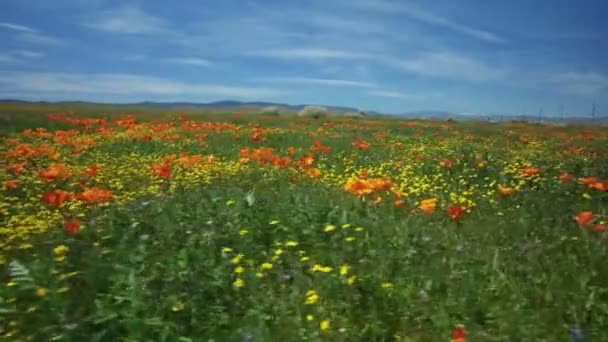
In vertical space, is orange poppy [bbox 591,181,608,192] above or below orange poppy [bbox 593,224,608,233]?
above

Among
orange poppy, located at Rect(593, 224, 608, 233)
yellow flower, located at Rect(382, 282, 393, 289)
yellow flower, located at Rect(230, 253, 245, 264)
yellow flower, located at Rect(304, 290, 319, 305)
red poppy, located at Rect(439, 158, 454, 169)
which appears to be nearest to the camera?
yellow flower, located at Rect(304, 290, 319, 305)

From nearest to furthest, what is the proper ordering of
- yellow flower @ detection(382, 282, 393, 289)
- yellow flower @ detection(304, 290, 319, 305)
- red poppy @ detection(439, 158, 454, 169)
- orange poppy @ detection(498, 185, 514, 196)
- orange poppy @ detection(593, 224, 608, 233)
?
yellow flower @ detection(304, 290, 319, 305) → yellow flower @ detection(382, 282, 393, 289) → orange poppy @ detection(593, 224, 608, 233) → orange poppy @ detection(498, 185, 514, 196) → red poppy @ detection(439, 158, 454, 169)

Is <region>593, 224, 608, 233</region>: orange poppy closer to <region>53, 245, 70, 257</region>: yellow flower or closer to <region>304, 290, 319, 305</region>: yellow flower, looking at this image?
<region>304, 290, 319, 305</region>: yellow flower

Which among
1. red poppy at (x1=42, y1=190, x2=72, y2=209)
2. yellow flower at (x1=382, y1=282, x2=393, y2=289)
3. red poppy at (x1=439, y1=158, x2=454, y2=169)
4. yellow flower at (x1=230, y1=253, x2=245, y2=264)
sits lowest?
yellow flower at (x1=382, y1=282, x2=393, y2=289)

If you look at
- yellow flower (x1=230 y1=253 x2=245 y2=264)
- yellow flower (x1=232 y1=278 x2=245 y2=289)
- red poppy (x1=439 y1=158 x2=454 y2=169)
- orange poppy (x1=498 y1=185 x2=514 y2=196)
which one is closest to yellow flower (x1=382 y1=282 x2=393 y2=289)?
yellow flower (x1=232 y1=278 x2=245 y2=289)

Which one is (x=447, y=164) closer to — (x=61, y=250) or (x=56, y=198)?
(x=56, y=198)

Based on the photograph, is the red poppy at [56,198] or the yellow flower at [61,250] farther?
the red poppy at [56,198]

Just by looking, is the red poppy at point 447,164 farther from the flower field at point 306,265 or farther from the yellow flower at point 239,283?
the yellow flower at point 239,283

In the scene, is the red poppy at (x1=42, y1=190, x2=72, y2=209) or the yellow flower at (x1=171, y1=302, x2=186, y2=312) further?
the red poppy at (x1=42, y1=190, x2=72, y2=209)

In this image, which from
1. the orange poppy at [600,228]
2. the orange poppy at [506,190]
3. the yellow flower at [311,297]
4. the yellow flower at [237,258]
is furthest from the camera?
the orange poppy at [506,190]

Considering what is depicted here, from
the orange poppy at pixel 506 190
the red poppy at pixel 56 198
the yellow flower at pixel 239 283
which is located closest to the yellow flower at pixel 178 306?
the yellow flower at pixel 239 283

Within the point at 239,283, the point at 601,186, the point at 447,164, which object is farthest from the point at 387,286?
the point at 447,164

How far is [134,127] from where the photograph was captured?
72.9ft

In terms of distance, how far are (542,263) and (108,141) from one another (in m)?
16.4
